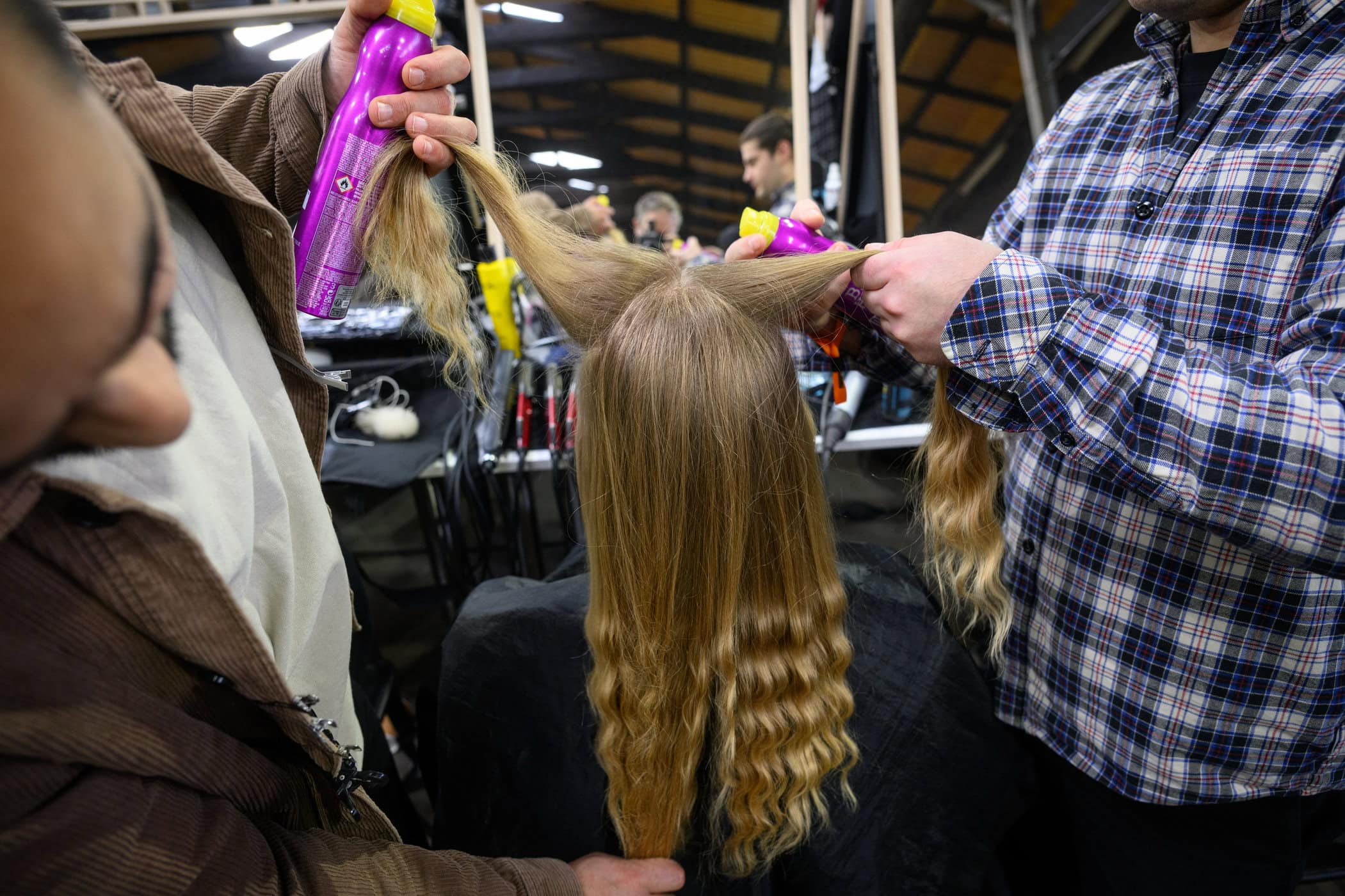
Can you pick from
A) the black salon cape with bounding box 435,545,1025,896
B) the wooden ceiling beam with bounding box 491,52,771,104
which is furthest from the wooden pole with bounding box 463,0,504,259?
the black salon cape with bounding box 435,545,1025,896

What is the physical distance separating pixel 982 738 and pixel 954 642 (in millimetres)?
146

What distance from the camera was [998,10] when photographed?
2480mm

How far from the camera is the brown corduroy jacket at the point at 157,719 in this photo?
1.45ft

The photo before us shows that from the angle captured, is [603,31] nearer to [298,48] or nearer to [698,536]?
[298,48]

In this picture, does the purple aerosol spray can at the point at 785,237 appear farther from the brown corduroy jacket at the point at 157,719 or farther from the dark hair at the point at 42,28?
the dark hair at the point at 42,28

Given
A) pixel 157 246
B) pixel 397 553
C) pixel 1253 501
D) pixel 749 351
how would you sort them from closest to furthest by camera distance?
1. pixel 157 246
2. pixel 1253 501
3. pixel 749 351
4. pixel 397 553

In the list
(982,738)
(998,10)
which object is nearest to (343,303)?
(982,738)

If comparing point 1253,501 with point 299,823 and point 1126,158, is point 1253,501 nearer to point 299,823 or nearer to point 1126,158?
point 1126,158

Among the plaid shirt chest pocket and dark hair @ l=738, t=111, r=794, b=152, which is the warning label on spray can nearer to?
the plaid shirt chest pocket

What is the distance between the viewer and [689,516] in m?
0.77

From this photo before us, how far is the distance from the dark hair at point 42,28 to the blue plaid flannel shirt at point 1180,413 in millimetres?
688

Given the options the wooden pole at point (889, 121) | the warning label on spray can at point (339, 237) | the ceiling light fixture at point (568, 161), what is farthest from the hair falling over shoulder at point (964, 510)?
the ceiling light fixture at point (568, 161)

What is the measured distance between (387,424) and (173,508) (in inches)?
52.6

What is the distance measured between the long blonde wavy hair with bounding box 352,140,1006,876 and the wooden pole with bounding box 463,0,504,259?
121 centimetres
